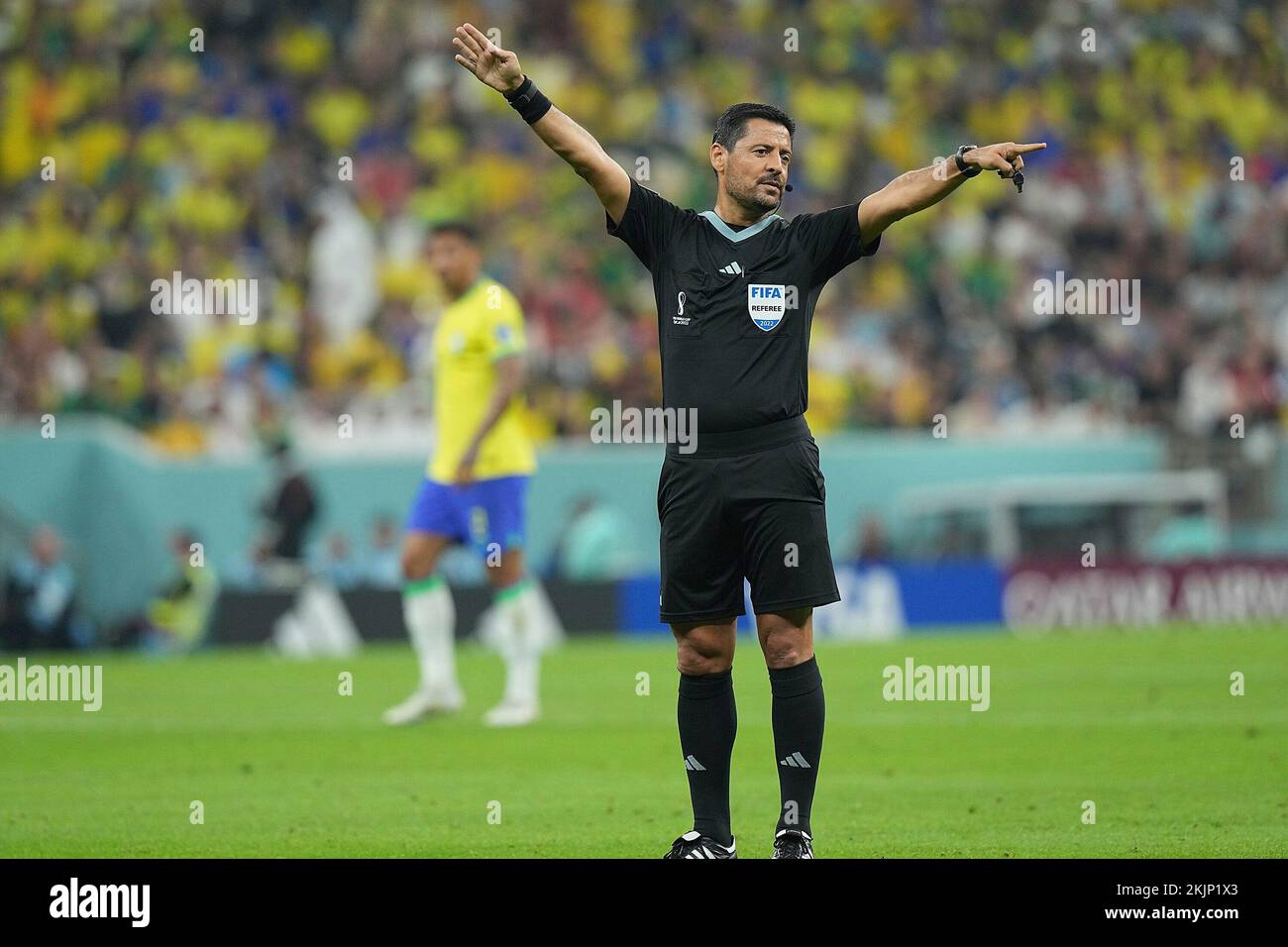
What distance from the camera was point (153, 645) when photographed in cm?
1983

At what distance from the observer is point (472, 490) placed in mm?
12281

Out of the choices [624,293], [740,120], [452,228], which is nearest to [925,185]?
[740,120]

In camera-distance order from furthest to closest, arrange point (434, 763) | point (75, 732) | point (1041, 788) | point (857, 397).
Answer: point (857, 397), point (75, 732), point (434, 763), point (1041, 788)

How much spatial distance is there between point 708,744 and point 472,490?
213 inches

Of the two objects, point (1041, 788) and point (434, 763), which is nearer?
point (1041, 788)

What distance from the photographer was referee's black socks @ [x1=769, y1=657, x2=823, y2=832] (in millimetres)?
6957

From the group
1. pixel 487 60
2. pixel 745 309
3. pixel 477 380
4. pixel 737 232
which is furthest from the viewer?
pixel 477 380

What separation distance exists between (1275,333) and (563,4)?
10.8m

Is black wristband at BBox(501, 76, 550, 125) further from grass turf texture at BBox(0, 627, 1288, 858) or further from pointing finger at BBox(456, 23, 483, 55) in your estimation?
grass turf texture at BBox(0, 627, 1288, 858)

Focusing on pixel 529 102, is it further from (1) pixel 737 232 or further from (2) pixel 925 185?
(2) pixel 925 185

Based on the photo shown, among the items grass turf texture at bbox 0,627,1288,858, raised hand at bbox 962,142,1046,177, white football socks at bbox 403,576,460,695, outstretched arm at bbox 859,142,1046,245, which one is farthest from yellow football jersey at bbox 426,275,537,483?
raised hand at bbox 962,142,1046,177

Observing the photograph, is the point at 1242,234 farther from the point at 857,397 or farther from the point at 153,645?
the point at 153,645

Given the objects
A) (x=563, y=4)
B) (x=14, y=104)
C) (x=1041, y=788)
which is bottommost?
(x=1041, y=788)
